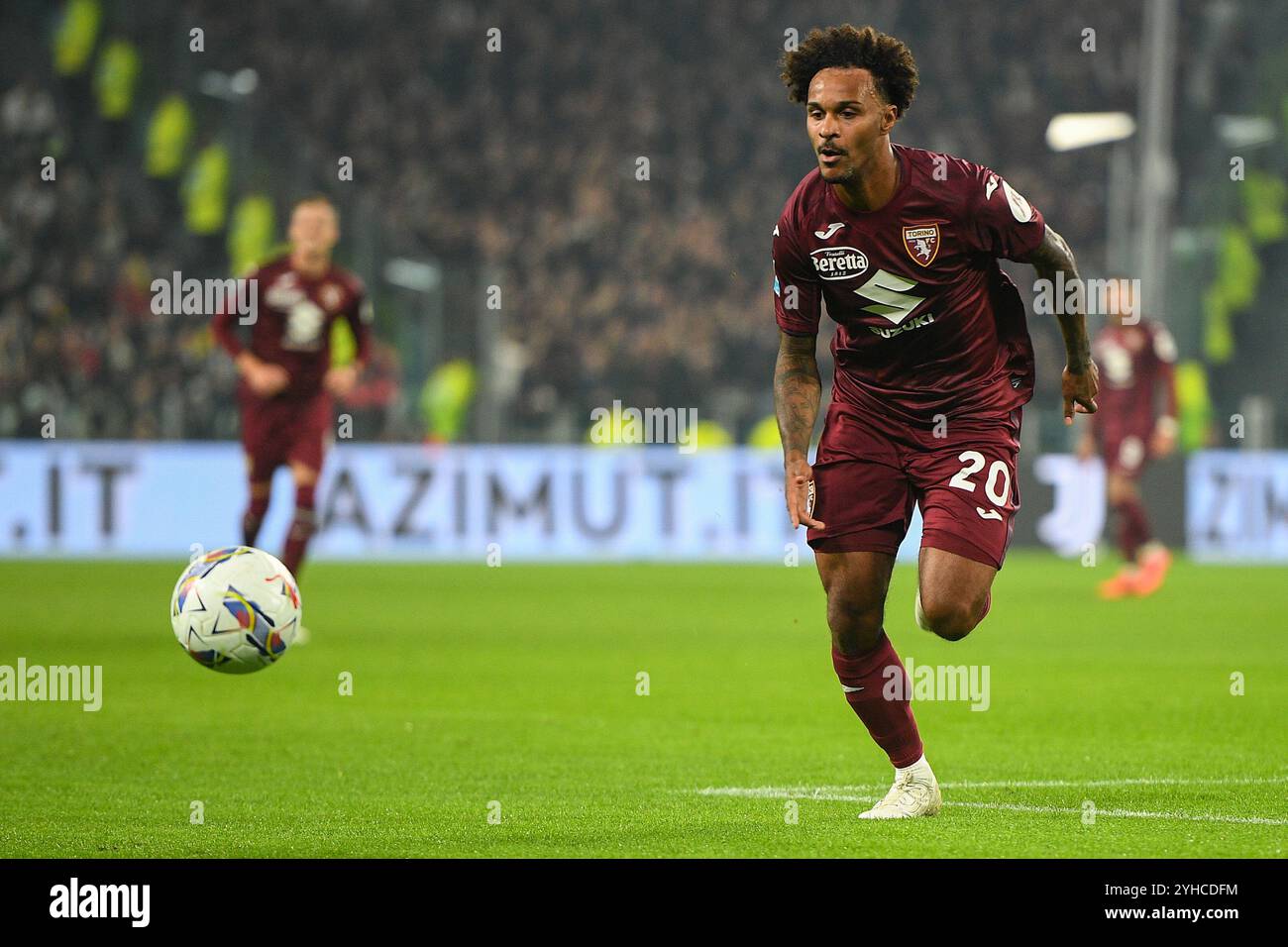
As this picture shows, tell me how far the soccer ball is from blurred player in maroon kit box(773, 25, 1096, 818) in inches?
80.5

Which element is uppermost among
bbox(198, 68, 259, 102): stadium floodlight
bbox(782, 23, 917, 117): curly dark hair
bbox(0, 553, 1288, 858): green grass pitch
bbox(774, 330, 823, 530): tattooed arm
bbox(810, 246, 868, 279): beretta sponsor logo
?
bbox(198, 68, 259, 102): stadium floodlight

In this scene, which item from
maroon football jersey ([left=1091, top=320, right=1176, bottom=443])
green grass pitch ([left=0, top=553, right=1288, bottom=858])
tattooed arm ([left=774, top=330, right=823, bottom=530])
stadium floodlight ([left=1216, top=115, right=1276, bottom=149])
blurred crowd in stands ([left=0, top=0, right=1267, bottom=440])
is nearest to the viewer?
green grass pitch ([left=0, top=553, right=1288, bottom=858])

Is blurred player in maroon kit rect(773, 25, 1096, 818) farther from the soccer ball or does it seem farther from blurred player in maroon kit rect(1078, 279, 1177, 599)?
blurred player in maroon kit rect(1078, 279, 1177, 599)

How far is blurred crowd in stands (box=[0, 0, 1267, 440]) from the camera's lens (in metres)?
21.7

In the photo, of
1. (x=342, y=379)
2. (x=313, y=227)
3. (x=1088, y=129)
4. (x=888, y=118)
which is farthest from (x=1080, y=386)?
(x=1088, y=129)

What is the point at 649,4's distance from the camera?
31.5 metres

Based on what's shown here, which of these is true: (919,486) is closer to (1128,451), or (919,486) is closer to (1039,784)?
(1039,784)

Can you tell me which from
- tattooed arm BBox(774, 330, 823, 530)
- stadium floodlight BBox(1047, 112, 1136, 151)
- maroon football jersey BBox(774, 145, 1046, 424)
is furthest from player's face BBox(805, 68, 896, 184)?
stadium floodlight BBox(1047, 112, 1136, 151)

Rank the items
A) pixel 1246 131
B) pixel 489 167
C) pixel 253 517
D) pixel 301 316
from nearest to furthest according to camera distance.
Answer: pixel 253 517 < pixel 301 316 < pixel 1246 131 < pixel 489 167

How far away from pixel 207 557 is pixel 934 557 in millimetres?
2721

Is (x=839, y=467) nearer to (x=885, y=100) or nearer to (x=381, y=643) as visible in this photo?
(x=885, y=100)

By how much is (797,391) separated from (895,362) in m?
0.30

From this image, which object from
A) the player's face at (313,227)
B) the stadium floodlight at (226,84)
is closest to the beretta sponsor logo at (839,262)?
the player's face at (313,227)

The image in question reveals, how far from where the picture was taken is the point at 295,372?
11938 millimetres
